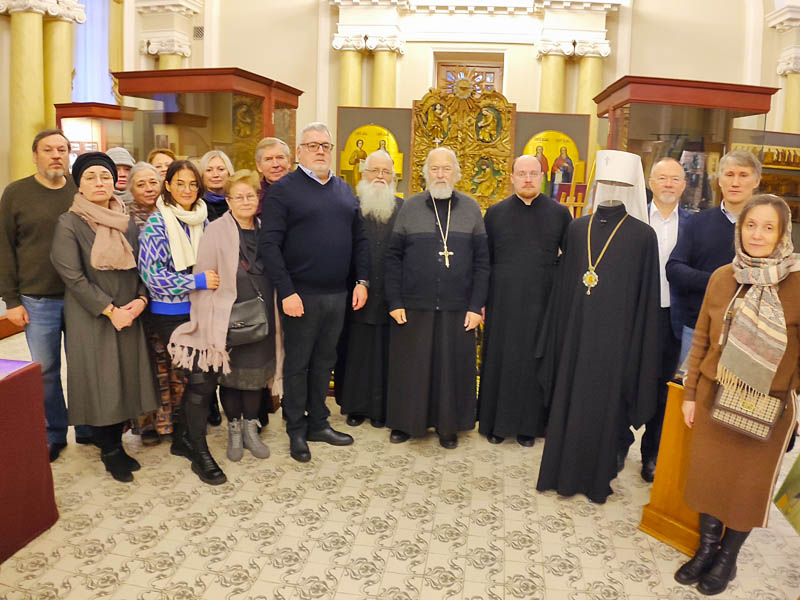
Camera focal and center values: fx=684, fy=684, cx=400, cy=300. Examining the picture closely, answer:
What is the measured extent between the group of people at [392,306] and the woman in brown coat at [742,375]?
1 cm

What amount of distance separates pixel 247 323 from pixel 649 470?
2533 millimetres

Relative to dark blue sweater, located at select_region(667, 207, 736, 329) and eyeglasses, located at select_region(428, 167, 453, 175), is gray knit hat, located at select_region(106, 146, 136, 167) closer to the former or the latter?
eyeglasses, located at select_region(428, 167, 453, 175)

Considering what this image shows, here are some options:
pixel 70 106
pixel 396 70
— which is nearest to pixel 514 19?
pixel 396 70

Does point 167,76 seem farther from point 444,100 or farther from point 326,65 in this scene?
point 326,65

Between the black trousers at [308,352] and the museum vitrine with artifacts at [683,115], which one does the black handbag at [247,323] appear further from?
the museum vitrine with artifacts at [683,115]

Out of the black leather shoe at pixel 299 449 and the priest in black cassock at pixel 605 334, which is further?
the black leather shoe at pixel 299 449

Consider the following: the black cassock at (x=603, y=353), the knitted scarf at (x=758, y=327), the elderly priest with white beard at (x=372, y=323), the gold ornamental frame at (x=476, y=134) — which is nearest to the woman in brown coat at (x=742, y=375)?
the knitted scarf at (x=758, y=327)

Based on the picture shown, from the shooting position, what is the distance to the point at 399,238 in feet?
14.5

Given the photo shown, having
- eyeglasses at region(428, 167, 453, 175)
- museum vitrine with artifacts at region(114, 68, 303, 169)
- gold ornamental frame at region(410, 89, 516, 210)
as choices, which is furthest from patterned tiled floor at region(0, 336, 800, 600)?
museum vitrine with artifacts at region(114, 68, 303, 169)

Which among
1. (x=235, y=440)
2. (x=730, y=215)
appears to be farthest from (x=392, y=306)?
(x=730, y=215)

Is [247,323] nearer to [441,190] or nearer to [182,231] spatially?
[182,231]

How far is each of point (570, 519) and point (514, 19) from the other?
9.42 m

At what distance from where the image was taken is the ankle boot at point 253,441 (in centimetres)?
427

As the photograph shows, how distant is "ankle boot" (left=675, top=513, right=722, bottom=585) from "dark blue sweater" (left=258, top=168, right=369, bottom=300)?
240 cm
